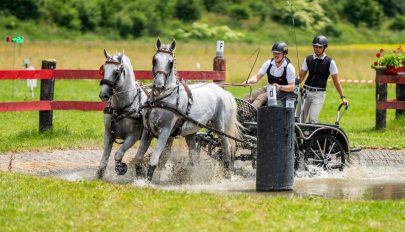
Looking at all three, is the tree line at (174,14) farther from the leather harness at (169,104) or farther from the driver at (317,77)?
the leather harness at (169,104)

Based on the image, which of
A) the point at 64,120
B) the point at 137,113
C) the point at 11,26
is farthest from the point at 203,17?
the point at 137,113

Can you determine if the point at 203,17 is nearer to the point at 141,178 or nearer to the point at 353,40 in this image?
the point at 353,40

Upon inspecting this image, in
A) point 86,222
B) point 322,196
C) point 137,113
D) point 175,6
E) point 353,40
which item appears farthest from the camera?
point 175,6

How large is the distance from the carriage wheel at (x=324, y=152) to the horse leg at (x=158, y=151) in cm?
248

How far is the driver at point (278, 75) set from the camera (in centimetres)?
1479

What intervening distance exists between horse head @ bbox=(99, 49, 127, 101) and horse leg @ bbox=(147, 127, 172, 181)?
848 millimetres

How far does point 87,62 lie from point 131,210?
30.6 m

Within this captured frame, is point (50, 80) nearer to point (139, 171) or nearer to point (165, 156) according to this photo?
point (165, 156)

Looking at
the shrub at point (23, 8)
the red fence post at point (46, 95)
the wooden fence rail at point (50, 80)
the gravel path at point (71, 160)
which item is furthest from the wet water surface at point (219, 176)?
the shrub at point (23, 8)

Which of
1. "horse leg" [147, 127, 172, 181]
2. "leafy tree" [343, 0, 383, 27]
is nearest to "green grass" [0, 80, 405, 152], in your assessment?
"horse leg" [147, 127, 172, 181]

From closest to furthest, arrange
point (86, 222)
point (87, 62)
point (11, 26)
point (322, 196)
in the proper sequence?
point (86, 222) → point (322, 196) → point (87, 62) → point (11, 26)

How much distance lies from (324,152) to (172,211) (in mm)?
5056

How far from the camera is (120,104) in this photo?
13.4 metres

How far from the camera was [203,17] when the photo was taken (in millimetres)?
69500
